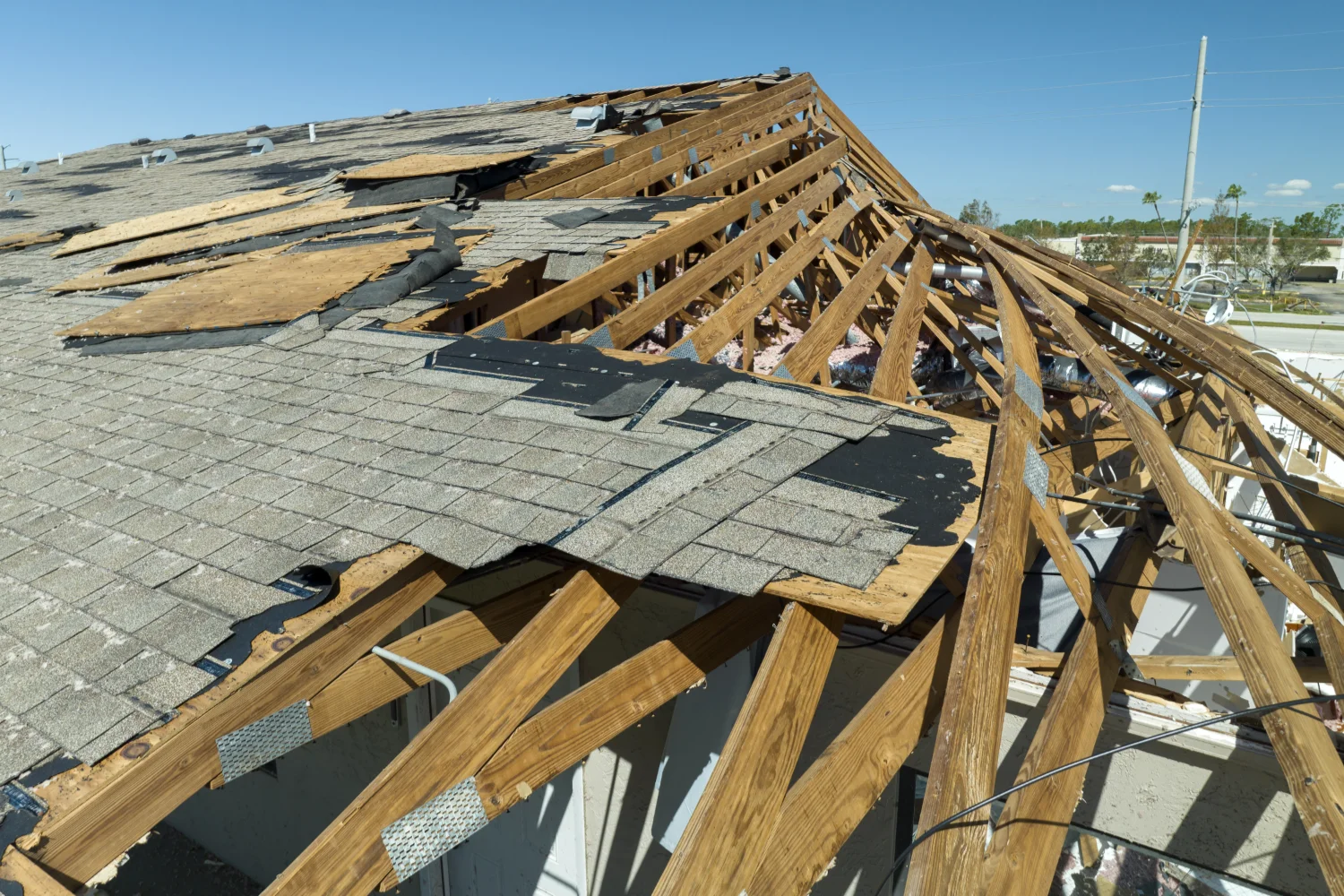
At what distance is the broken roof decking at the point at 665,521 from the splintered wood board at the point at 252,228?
5.79 feet

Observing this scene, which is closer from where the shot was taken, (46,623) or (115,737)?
(115,737)

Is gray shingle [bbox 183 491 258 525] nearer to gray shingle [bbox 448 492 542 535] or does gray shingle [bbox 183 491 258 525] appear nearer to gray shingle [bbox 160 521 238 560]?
gray shingle [bbox 160 521 238 560]

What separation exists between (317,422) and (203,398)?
3.51 feet

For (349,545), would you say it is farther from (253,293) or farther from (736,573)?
(253,293)

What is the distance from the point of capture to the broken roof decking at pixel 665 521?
2.47 m

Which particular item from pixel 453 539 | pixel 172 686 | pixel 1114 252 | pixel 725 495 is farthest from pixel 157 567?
pixel 1114 252

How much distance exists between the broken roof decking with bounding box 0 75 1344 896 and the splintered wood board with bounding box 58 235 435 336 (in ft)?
0.53

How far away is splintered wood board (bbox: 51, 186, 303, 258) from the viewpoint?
32.0 ft

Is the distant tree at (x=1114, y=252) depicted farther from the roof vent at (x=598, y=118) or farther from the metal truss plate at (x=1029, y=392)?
the metal truss plate at (x=1029, y=392)

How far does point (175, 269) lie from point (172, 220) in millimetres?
2641

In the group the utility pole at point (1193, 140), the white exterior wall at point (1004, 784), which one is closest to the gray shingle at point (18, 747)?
the white exterior wall at point (1004, 784)

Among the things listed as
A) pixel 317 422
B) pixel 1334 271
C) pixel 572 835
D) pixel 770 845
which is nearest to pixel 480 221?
pixel 317 422

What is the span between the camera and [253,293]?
6.68 meters

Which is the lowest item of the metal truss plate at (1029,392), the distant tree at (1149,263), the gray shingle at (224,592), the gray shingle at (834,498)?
the gray shingle at (224,592)
